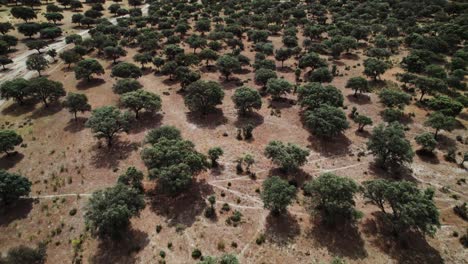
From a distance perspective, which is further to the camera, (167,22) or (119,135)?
(167,22)

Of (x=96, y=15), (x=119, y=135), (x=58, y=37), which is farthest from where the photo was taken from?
(x=96, y=15)

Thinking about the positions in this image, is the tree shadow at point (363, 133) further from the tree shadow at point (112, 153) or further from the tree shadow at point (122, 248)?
the tree shadow at point (122, 248)

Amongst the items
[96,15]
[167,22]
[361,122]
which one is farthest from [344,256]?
[96,15]

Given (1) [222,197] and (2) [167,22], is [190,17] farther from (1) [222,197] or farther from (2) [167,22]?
(1) [222,197]

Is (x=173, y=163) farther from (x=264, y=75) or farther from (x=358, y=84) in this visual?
(x=358, y=84)

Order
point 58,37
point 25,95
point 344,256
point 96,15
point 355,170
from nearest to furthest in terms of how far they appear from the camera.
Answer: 1. point 344,256
2. point 355,170
3. point 25,95
4. point 58,37
5. point 96,15

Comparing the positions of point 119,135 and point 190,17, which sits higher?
point 190,17

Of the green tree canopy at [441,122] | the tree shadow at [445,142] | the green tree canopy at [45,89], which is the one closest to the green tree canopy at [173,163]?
the green tree canopy at [45,89]
